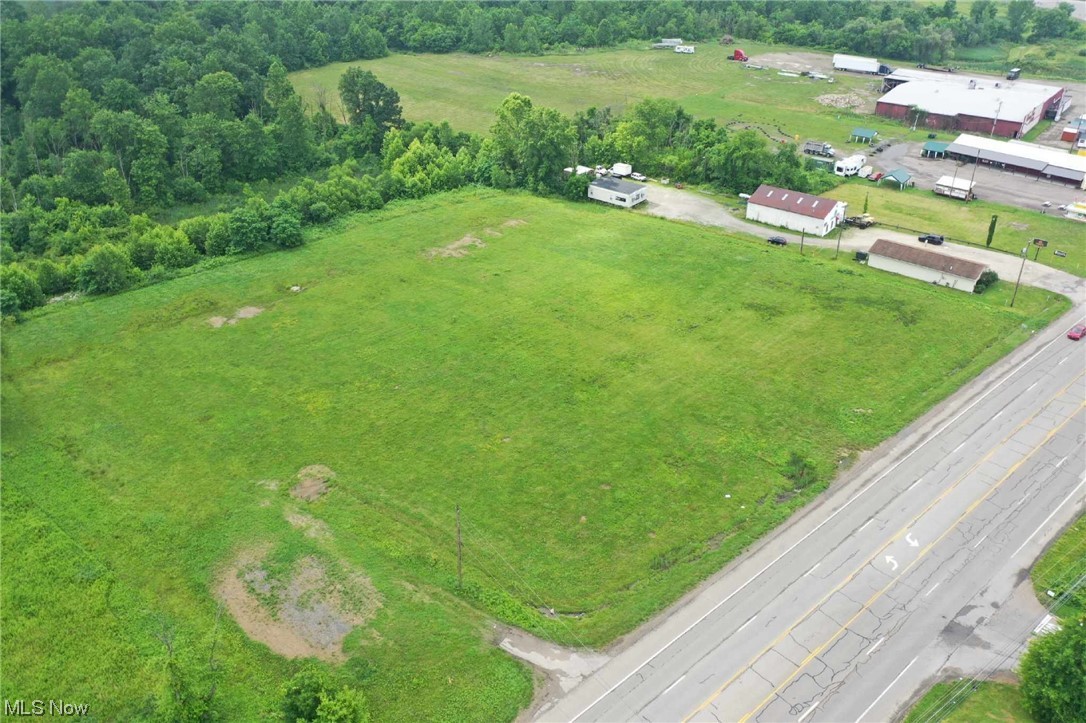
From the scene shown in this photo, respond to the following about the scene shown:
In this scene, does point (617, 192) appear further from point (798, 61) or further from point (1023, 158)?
point (798, 61)

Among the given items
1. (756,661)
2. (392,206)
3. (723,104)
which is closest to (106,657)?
(756,661)

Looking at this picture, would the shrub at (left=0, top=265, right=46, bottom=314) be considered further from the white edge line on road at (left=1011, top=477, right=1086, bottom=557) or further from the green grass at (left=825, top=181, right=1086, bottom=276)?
the green grass at (left=825, top=181, right=1086, bottom=276)

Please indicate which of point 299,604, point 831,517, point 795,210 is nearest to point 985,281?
point 795,210

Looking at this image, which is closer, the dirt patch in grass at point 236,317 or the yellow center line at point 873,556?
the yellow center line at point 873,556

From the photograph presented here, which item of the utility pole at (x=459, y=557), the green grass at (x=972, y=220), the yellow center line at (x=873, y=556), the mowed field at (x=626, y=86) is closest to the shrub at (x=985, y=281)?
the green grass at (x=972, y=220)

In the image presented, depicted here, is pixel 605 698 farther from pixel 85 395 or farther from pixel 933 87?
pixel 933 87

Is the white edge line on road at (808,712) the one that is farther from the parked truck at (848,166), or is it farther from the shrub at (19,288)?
the parked truck at (848,166)
